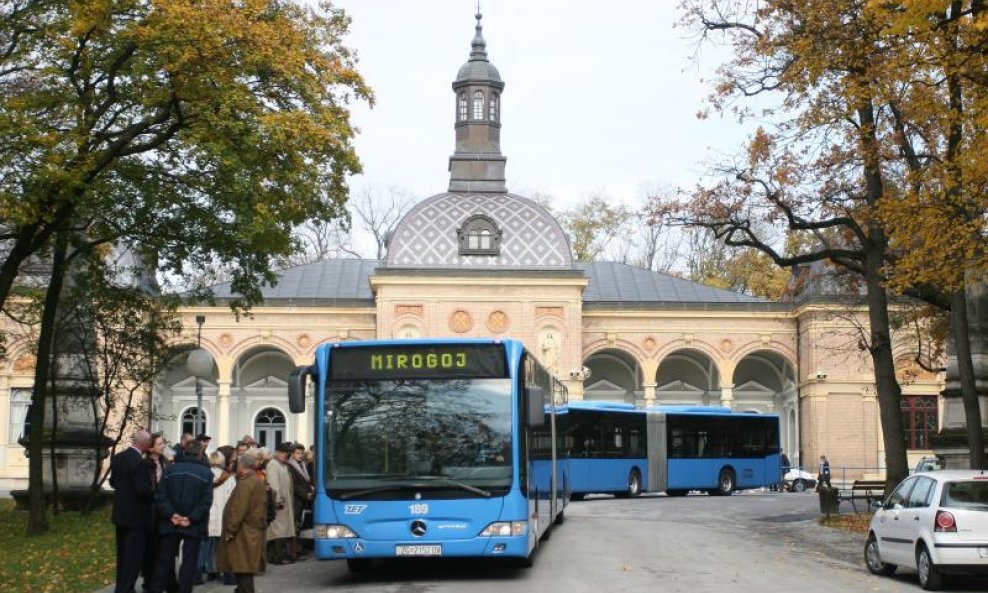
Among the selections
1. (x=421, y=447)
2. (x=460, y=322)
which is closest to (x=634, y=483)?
(x=460, y=322)

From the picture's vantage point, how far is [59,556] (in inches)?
675

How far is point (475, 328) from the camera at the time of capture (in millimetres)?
54125

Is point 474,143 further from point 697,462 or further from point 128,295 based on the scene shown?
point 128,295

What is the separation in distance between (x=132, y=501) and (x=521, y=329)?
137 feet

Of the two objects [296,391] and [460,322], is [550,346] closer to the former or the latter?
[460,322]

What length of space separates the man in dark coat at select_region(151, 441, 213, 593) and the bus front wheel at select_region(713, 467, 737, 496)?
1100 inches

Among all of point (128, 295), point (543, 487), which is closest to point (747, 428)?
point (128, 295)

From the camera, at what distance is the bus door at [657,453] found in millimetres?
37062

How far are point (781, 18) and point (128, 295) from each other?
12.9 metres

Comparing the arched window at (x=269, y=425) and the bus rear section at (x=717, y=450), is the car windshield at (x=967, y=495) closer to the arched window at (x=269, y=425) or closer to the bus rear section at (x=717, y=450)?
the bus rear section at (x=717, y=450)

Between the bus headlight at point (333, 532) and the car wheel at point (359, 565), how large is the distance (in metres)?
1.45

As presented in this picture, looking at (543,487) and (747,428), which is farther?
(747,428)

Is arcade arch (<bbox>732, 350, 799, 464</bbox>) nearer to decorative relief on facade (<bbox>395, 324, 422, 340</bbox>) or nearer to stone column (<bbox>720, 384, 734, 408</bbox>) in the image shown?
stone column (<bbox>720, 384, 734, 408</bbox>)

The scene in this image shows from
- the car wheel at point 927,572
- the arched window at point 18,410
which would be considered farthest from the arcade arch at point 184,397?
the car wheel at point 927,572
